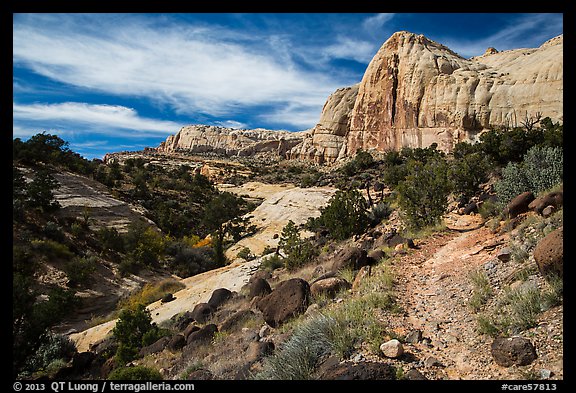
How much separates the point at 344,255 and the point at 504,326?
4899 millimetres

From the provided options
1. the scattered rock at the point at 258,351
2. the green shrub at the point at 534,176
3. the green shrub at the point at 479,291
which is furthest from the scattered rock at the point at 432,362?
the green shrub at the point at 534,176

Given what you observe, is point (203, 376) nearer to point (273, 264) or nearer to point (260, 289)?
point (260, 289)

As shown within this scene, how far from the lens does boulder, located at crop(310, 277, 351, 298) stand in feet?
22.6

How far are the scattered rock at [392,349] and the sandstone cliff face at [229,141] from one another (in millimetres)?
94573

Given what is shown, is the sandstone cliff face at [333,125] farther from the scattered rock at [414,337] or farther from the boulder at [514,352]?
the boulder at [514,352]

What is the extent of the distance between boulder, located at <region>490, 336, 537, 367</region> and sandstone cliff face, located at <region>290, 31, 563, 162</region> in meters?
35.0

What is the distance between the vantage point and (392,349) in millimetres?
3869

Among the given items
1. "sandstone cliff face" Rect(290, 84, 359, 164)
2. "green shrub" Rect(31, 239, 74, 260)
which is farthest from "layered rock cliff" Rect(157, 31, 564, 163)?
"green shrub" Rect(31, 239, 74, 260)

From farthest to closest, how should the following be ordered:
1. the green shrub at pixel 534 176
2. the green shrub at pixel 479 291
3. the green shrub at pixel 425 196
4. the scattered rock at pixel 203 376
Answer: the green shrub at pixel 425 196 → the green shrub at pixel 534 176 → the scattered rock at pixel 203 376 → the green shrub at pixel 479 291

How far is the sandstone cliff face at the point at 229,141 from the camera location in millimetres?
113312
